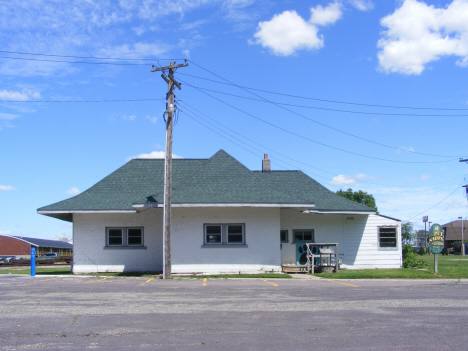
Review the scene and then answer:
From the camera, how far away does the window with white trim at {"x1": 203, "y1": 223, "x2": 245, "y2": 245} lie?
21625mm

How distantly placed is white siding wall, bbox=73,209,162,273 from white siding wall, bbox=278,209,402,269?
6797 millimetres

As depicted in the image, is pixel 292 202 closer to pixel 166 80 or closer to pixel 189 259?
pixel 189 259

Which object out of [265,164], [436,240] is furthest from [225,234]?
[436,240]

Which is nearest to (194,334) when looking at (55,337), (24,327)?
(55,337)

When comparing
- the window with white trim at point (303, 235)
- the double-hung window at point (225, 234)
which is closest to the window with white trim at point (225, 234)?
the double-hung window at point (225, 234)

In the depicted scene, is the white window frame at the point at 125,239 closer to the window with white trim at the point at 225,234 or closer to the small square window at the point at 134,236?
the small square window at the point at 134,236

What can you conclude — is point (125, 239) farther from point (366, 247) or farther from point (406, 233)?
point (406, 233)

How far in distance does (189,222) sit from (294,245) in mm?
6276

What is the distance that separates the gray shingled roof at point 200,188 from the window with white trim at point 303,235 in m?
1.61

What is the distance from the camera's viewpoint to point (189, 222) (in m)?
21.5

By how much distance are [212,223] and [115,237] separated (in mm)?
5048

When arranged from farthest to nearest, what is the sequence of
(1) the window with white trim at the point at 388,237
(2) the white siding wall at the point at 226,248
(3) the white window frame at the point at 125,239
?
(1) the window with white trim at the point at 388,237, (3) the white window frame at the point at 125,239, (2) the white siding wall at the point at 226,248

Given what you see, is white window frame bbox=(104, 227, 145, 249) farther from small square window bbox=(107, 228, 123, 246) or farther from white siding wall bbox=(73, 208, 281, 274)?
white siding wall bbox=(73, 208, 281, 274)

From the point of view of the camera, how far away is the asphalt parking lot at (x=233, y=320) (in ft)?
23.9
